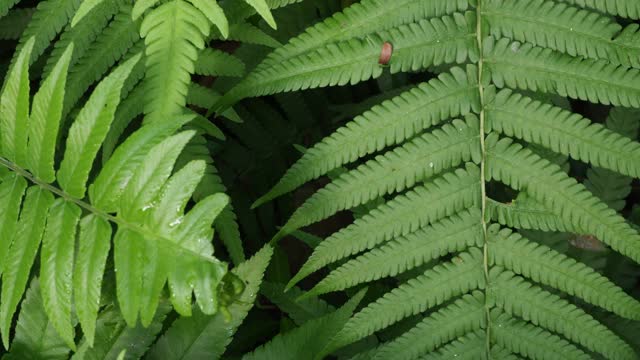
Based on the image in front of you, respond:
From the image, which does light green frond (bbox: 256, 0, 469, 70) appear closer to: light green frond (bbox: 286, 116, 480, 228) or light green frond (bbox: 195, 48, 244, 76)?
light green frond (bbox: 195, 48, 244, 76)

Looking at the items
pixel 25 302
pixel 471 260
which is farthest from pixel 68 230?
pixel 471 260

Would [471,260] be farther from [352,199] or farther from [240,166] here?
[240,166]

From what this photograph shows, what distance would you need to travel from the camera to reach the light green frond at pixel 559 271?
1620mm

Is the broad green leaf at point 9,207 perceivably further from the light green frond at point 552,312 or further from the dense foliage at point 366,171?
the light green frond at point 552,312

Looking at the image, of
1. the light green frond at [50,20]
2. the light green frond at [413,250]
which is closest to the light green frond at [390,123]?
the light green frond at [413,250]

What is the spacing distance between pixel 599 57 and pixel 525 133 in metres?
0.25

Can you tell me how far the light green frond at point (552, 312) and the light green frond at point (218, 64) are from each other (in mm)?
879

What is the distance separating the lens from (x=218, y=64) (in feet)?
6.20

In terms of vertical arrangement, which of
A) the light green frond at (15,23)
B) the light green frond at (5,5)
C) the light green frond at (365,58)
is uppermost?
the light green frond at (15,23)

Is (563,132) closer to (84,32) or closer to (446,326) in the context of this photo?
(446,326)

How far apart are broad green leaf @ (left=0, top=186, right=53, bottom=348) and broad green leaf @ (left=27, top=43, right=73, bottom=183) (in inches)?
2.2

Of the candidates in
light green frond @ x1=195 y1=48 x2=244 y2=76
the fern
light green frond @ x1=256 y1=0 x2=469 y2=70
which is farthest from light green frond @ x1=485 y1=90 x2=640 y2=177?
light green frond @ x1=195 y1=48 x2=244 y2=76

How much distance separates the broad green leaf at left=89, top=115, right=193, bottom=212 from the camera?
1.40m

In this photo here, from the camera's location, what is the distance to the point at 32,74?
2.37m
